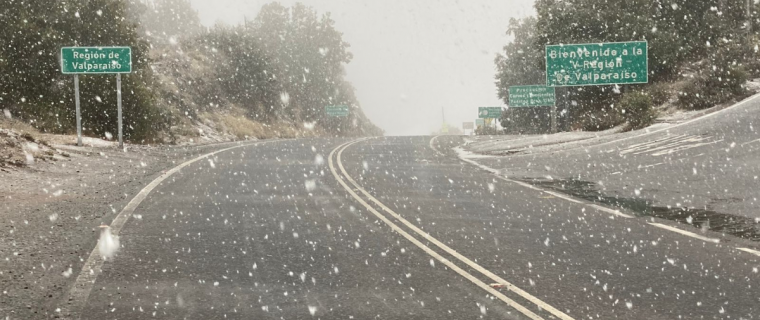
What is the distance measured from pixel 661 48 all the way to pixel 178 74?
33901mm

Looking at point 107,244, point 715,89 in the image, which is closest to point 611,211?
point 107,244

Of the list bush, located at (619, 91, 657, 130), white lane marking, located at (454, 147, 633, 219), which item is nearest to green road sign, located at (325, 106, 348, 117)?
bush, located at (619, 91, 657, 130)

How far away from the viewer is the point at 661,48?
121ft

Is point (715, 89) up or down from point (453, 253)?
up

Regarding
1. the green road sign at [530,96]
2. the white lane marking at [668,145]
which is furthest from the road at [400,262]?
the green road sign at [530,96]

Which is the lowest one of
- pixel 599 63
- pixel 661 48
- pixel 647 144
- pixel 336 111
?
pixel 647 144

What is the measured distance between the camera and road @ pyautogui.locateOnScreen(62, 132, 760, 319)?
20.1ft

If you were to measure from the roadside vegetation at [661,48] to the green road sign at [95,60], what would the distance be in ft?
66.4

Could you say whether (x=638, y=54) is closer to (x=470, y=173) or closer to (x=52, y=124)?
(x=470, y=173)

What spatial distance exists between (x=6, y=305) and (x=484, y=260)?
A: 490 cm

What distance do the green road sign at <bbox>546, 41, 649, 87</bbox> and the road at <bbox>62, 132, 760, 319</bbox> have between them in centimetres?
2024

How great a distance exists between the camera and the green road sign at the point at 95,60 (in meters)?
24.2

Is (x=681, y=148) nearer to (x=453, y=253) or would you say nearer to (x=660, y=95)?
(x=660, y=95)

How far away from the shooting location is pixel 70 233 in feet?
29.9
